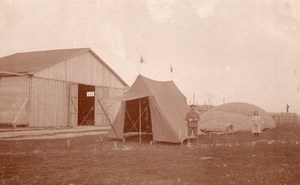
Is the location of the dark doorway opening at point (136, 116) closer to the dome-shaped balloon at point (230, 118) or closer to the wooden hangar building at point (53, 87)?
the wooden hangar building at point (53, 87)

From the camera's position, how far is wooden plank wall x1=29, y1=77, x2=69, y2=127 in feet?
75.2

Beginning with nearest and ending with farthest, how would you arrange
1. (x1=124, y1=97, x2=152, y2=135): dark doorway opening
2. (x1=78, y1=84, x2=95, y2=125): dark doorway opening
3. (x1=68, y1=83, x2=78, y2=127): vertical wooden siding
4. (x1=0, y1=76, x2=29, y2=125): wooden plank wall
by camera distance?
(x1=124, y1=97, x2=152, y2=135): dark doorway opening
(x1=0, y1=76, x2=29, y2=125): wooden plank wall
(x1=68, y1=83, x2=78, y2=127): vertical wooden siding
(x1=78, y1=84, x2=95, y2=125): dark doorway opening

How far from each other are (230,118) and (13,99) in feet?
46.5

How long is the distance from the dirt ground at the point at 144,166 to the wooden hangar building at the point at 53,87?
25.6ft

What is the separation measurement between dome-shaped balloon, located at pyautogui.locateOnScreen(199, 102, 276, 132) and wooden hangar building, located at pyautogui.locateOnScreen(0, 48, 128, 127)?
7117mm

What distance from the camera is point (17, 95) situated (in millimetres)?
22844

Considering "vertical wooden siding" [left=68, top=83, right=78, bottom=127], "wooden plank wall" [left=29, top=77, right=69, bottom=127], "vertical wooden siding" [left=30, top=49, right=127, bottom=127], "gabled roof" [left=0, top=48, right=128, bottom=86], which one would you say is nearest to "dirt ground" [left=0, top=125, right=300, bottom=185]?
"wooden plank wall" [left=29, top=77, right=69, bottom=127]

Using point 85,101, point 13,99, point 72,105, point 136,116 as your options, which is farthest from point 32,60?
point 136,116

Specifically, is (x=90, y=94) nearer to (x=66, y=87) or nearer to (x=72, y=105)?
(x=72, y=105)

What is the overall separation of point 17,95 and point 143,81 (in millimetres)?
10071

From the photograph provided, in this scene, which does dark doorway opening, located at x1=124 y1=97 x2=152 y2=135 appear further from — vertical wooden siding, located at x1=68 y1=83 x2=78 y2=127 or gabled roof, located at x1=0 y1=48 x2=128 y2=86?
vertical wooden siding, located at x1=68 y1=83 x2=78 y2=127

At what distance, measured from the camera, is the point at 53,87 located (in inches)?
967

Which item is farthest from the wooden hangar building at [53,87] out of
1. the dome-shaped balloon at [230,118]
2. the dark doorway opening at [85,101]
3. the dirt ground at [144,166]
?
the dirt ground at [144,166]

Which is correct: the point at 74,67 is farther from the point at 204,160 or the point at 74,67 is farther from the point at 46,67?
the point at 204,160
